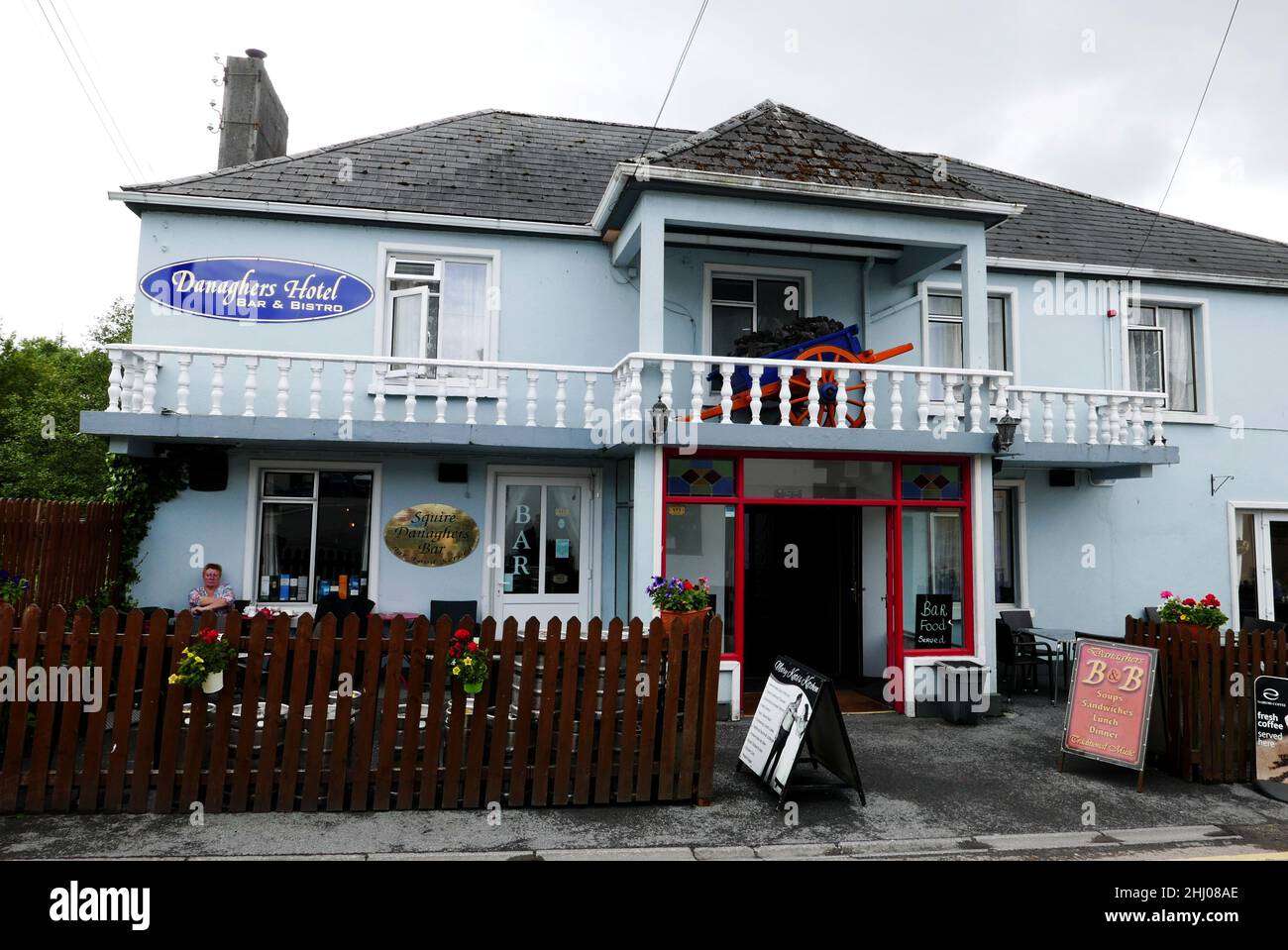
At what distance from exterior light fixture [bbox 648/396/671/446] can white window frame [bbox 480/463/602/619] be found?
89.0 inches

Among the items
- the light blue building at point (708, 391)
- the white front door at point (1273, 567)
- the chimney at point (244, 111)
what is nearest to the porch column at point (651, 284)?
the light blue building at point (708, 391)

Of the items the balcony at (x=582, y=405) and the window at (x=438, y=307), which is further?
the window at (x=438, y=307)

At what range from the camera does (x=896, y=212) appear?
30.0 ft

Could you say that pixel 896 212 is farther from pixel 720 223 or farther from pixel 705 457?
pixel 705 457

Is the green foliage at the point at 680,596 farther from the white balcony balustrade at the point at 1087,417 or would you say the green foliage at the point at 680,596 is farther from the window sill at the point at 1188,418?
the window sill at the point at 1188,418

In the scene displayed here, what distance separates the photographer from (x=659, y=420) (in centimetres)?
820

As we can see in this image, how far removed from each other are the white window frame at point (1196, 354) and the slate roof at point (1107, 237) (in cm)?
47

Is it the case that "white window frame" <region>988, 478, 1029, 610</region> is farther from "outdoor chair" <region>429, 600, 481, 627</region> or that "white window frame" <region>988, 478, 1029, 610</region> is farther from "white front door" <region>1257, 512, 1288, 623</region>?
"outdoor chair" <region>429, 600, 481, 627</region>

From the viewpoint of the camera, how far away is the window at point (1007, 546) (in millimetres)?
11266

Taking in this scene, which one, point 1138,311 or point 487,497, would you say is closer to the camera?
point 487,497

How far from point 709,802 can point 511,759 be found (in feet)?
4.82

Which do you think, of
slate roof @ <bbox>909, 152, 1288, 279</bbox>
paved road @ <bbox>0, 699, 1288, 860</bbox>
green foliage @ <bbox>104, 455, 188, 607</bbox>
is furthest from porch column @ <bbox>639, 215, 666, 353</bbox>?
green foliage @ <bbox>104, 455, 188, 607</bbox>
